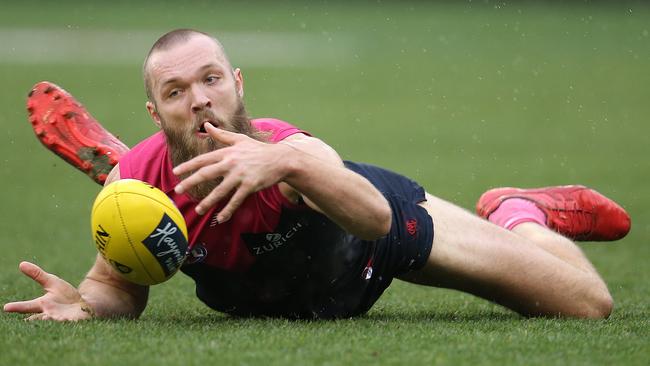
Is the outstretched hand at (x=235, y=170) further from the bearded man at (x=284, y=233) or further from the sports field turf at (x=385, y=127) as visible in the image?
the sports field turf at (x=385, y=127)

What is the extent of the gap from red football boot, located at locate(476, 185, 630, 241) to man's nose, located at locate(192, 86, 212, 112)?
2113mm

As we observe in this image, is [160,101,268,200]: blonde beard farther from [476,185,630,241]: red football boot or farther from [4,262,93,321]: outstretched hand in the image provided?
[476,185,630,241]: red football boot

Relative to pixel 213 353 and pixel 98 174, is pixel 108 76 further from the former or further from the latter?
pixel 213 353

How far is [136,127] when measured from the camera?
16.2 metres

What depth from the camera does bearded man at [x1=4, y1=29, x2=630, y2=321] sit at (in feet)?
15.2

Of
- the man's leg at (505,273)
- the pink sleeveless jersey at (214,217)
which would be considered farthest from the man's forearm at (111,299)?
the man's leg at (505,273)

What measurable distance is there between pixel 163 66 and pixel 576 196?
2634mm

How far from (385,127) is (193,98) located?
12.1m

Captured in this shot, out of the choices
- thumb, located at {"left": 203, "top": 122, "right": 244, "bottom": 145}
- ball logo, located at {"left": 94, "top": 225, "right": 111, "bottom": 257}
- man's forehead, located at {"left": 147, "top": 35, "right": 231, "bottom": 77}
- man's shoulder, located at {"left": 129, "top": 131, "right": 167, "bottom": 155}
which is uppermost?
man's forehead, located at {"left": 147, "top": 35, "right": 231, "bottom": 77}

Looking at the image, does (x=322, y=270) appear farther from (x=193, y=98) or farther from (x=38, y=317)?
(x=38, y=317)

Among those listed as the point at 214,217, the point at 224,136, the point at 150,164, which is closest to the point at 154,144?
the point at 150,164

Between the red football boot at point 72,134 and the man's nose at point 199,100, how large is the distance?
1.46 meters

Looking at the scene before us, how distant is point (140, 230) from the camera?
15.5 feet

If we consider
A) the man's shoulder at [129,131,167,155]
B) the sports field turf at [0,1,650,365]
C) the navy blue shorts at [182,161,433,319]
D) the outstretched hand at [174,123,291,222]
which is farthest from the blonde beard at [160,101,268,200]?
the sports field turf at [0,1,650,365]
